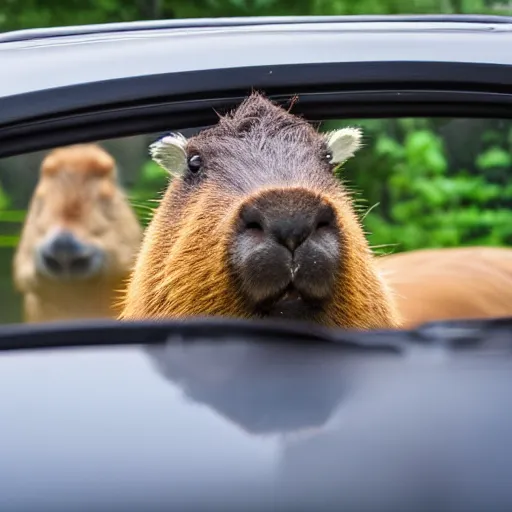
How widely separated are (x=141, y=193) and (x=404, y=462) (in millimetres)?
3109

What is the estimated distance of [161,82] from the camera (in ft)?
7.66

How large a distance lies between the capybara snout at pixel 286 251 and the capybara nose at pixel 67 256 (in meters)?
1.38

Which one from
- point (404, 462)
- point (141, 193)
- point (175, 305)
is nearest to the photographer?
point (404, 462)

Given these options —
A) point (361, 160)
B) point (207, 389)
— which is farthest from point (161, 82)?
point (361, 160)

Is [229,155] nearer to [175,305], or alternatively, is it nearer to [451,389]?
[175,305]

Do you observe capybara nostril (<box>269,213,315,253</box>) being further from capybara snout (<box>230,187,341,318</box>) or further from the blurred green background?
the blurred green background

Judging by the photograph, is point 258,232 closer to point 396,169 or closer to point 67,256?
point 67,256

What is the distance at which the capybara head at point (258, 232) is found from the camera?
8.85 ft

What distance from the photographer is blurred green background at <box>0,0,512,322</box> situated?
14.8 feet

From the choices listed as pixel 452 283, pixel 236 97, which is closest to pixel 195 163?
pixel 236 97

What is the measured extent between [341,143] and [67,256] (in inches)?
52.4

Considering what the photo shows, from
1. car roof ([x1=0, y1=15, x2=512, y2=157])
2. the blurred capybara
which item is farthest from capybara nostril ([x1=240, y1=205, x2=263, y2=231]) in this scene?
the blurred capybara

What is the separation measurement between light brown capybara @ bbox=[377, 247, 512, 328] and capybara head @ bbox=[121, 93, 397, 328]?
744mm

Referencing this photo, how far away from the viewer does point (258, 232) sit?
269cm
